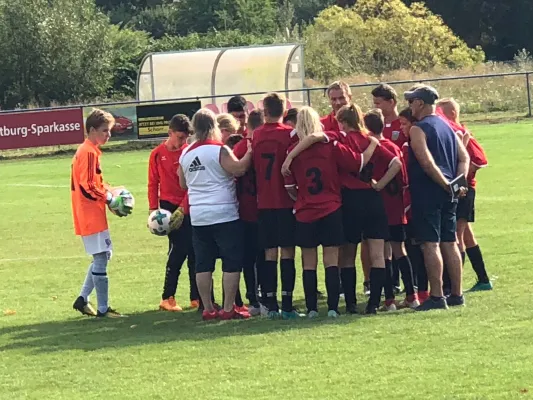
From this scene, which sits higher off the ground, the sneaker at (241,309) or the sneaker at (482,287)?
the sneaker at (482,287)

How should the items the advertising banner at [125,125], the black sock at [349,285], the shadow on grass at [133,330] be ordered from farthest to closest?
the advertising banner at [125,125]
the black sock at [349,285]
the shadow on grass at [133,330]

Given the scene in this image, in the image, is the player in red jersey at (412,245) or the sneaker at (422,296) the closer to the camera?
the player in red jersey at (412,245)

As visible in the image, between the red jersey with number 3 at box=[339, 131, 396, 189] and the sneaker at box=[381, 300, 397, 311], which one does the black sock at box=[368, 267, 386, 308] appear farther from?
the red jersey with number 3 at box=[339, 131, 396, 189]

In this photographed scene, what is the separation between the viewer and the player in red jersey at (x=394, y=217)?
9289 millimetres

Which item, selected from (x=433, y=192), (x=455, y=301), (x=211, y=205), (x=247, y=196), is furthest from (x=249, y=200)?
(x=455, y=301)

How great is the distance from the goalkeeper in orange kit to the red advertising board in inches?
911

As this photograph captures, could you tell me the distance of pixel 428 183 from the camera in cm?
911

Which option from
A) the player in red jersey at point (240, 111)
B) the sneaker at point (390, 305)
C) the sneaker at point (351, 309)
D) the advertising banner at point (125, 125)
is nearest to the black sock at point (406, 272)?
the sneaker at point (390, 305)

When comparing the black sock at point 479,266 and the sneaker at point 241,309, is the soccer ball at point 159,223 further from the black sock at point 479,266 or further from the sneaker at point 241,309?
the black sock at point 479,266

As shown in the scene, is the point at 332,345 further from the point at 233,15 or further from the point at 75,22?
the point at 233,15

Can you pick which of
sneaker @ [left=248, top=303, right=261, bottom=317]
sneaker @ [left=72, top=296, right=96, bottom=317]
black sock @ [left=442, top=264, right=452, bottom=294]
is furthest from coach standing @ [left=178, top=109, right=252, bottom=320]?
black sock @ [left=442, top=264, right=452, bottom=294]

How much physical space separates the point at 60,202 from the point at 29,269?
25.7 ft

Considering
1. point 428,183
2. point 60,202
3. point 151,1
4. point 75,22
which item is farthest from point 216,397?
point 151,1

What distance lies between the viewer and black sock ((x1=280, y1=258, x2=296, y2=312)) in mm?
9367
